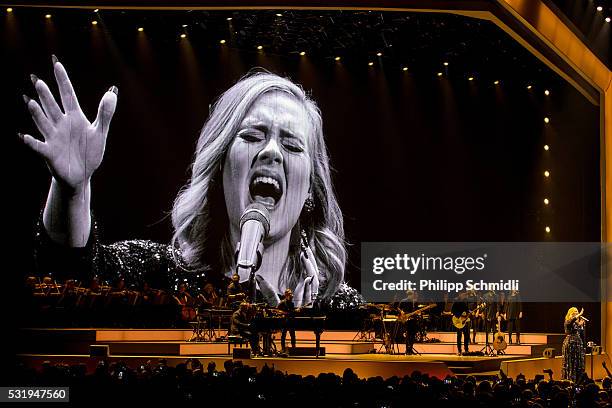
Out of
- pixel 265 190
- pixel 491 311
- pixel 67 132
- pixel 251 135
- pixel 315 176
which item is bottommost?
pixel 491 311

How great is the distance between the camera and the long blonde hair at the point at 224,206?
56.0ft

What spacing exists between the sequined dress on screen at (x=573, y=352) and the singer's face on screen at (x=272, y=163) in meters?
6.55

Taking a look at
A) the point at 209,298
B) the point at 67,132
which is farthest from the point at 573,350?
the point at 67,132

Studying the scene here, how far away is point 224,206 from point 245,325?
484cm

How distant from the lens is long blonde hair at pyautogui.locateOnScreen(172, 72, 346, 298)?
17.1 metres

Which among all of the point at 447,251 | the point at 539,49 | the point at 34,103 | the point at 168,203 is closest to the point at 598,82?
the point at 539,49

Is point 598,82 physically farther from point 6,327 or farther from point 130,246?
point 6,327

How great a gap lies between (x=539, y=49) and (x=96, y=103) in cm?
806

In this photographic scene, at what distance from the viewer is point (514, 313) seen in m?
17.9

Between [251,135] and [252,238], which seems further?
[251,135]

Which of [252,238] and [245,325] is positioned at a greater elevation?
[252,238]

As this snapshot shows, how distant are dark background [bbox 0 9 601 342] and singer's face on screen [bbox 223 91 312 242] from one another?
65 centimetres

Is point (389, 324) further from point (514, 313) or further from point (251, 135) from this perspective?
point (251, 135)

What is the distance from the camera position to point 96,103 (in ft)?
54.8
